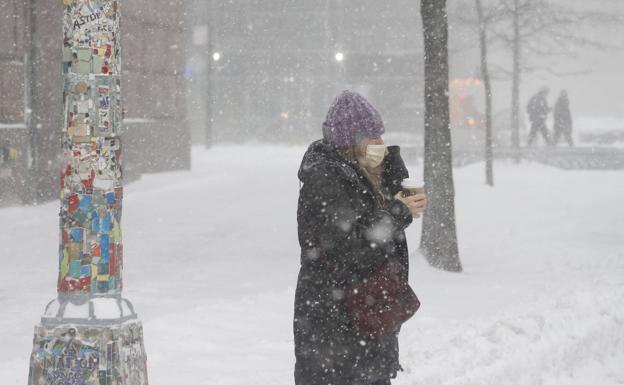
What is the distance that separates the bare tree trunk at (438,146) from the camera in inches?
423

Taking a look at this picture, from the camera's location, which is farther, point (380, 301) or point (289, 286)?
point (289, 286)

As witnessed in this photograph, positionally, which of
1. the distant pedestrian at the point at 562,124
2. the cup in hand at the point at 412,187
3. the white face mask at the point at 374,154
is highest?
the distant pedestrian at the point at 562,124

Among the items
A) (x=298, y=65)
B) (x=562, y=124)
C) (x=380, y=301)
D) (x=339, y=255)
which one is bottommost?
(x=380, y=301)

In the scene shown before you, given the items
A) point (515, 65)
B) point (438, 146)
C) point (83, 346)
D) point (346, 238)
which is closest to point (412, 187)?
point (346, 238)

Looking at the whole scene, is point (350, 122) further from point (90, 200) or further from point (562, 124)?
point (562, 124)

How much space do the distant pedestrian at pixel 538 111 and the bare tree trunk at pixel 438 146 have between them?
1883cm

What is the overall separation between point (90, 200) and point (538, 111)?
2632cm

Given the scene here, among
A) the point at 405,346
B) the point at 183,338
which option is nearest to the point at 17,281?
the point at 183,338

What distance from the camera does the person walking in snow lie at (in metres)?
3.56

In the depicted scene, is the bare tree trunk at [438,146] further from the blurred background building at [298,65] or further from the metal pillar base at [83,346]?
the blurred background building at [298,65]

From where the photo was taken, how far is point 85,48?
172 inches

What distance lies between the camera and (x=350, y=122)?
11.9 feet

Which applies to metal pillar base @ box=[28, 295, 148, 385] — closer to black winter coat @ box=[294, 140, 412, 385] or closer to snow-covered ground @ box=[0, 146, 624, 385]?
black winter coat @ box=[294, 140, 412, 385]

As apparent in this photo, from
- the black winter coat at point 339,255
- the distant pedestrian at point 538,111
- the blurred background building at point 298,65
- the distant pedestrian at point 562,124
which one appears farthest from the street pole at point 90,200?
the blurred background building at point 298,65
